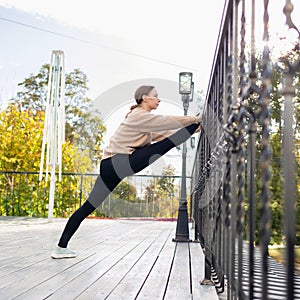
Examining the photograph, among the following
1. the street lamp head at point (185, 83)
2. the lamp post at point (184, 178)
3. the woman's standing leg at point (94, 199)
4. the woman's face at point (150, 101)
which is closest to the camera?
the woman's standing leg at point (94, 199)

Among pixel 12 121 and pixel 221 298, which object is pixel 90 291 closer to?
pixel 221 298

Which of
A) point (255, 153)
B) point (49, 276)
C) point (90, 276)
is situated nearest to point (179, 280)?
point (90, 276)

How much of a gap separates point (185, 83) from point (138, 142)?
2.61 meters

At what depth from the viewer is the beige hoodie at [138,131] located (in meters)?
2.37

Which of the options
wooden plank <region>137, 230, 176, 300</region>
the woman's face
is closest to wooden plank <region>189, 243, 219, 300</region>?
wooden plank <region>137, 230, 176, 300</region>

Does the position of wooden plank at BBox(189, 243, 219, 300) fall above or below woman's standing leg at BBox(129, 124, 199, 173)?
below

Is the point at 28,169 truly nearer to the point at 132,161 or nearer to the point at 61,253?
the point at 61,253

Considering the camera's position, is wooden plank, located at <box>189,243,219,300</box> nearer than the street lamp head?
Yes

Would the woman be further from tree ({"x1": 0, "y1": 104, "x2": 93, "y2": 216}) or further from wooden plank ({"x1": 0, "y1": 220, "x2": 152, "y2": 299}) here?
tree ({"x1": 0, "y1": 104, "x2": 93, "y2": 216})

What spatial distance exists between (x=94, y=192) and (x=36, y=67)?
13296 mm

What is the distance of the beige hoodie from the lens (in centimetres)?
237

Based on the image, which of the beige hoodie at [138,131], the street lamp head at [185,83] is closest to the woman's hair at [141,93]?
the beige hoodie at [138,131]

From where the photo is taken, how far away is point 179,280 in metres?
2.06

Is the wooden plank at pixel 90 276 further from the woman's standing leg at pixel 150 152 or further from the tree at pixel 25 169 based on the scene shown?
the tree at pixel 25 169
